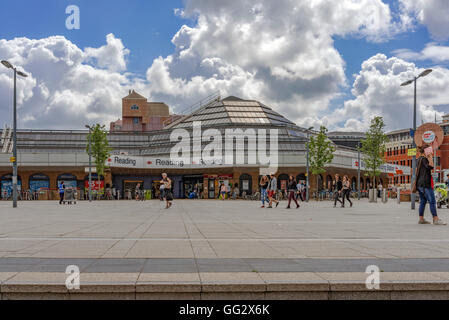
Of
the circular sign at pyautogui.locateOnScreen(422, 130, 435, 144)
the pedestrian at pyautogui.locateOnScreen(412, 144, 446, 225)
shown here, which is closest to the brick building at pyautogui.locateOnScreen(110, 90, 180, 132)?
the circular sign at pyautogui.locateOnScreen(422, 130, 435, 144)

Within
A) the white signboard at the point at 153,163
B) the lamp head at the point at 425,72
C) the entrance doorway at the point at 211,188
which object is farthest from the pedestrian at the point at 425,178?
the entrance doorway at the point at 211,188

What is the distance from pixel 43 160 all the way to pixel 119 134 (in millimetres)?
17976

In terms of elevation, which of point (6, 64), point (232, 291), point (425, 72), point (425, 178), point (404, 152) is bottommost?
point (232, 291)

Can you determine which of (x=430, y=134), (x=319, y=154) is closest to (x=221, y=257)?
(x=430, y=134)

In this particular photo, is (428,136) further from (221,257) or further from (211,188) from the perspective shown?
(211,188)

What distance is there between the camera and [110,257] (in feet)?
21.4

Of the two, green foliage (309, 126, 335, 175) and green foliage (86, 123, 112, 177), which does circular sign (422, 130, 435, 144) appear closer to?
green foliage (309, 126, 335, 175)

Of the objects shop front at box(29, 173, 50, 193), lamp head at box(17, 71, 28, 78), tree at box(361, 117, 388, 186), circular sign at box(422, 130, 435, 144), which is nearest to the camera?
circular sign at box(422, 130, 435, 144)

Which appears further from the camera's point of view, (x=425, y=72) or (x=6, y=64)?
(x=425, y=72)

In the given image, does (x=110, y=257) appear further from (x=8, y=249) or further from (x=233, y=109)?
(x=233, y=109)

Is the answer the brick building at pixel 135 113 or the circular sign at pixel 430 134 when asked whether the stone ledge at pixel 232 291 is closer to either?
the circular sign at pixel 430 134

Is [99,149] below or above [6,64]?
below

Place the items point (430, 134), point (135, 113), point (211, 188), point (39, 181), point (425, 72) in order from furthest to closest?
point (135, 113) < point (211, 188) < point (39, 181) < point (425, 72) < point (430, 134)
